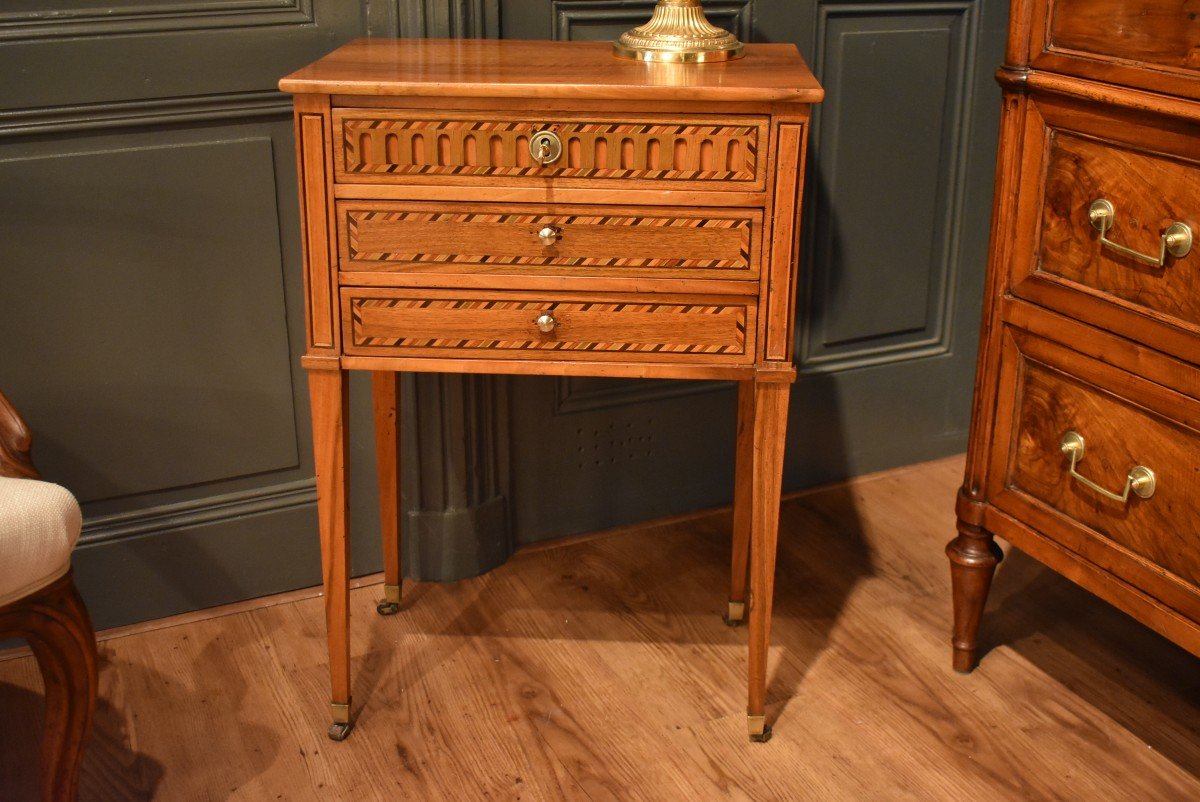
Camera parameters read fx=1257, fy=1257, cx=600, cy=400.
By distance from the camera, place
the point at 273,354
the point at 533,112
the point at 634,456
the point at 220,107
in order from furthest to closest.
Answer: the point at 634,456
the point at 273,354
the point at 220,107
the point at 533,112

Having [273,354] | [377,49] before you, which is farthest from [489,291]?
[273,354]

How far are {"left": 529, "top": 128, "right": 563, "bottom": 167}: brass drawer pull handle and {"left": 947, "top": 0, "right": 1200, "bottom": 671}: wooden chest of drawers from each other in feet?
2.18

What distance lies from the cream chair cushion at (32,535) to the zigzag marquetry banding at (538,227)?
19.1 inches

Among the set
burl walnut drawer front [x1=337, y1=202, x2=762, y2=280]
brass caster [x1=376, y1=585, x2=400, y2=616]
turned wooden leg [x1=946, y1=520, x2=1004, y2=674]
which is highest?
burl walnut drawer front [x1=337, y1=202, x2=762, y2=280]

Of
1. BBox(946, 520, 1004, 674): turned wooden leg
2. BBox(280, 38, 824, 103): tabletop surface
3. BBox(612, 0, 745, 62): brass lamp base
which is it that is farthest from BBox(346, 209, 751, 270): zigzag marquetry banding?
BBox(946, 520, 1004, 674): turned wooden leg

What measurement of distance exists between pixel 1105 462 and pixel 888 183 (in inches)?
38.8

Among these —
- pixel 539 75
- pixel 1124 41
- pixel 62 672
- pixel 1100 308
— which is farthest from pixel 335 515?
pixel 1124 41

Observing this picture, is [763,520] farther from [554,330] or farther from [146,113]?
[146,113]

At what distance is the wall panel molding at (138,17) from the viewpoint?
185 centimetres

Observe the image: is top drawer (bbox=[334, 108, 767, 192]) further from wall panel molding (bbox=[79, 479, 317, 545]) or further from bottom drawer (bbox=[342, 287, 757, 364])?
wall panel molding (bbox=[79, 479, 317, 545])

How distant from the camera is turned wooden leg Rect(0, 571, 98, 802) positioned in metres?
1.47

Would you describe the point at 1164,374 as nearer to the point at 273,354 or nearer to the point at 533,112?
the point at 533,112

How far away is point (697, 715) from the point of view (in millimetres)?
1956

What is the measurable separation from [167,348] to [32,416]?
23 cm
